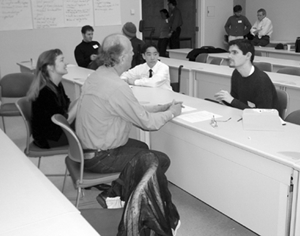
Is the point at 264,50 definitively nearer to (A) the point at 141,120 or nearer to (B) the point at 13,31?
(B) the point at 13,31

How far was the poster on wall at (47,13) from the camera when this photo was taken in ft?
23.2

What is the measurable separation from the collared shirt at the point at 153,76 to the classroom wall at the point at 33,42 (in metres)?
3.51

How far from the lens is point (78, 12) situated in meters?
7.48

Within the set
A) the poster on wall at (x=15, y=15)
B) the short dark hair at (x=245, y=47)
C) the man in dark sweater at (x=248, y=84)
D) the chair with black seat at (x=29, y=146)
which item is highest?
the poster on wall at (x=15, y=15)

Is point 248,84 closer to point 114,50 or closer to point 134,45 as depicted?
point 114,50

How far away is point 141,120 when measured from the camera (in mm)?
2436

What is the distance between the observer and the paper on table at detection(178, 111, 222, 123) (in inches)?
107

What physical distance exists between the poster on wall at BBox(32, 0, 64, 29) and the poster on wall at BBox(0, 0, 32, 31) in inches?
5.1

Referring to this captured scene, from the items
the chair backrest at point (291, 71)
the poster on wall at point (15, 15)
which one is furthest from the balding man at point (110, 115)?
the poster on wall at point (15, 15)

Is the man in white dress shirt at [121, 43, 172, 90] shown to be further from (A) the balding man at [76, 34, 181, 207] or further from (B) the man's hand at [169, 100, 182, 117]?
(A) the balding man at [76, 34, 181, 207]

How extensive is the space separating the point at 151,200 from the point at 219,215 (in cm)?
154

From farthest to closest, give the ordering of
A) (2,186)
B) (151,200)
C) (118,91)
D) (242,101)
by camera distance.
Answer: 1. (242,101)
2. (118,91)
3. (2,186)
4. (151,200)

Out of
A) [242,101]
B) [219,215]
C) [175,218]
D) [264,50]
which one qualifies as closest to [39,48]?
[264,50]

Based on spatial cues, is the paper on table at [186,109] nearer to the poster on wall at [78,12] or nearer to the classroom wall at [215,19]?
the poster on wall at [78,12]
